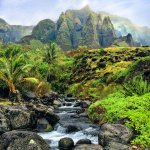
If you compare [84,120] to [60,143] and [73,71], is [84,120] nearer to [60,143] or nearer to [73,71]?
[60,143]

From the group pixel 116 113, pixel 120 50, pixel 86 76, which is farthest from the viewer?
pixel 120 50

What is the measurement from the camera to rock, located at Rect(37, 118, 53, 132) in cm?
2636

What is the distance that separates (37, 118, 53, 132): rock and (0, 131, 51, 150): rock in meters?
7.71

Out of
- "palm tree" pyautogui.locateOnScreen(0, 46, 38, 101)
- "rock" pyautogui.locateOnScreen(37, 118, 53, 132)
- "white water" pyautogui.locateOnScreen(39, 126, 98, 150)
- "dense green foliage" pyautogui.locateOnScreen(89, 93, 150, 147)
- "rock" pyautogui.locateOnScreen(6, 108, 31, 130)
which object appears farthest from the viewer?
"palm tree" pyautogui.locateOnScreen(0, 46, 38, 101)

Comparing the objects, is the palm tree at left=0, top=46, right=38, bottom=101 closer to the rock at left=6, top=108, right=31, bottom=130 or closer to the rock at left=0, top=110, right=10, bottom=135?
the rock at left=6, top=108, right=31, bottom=130

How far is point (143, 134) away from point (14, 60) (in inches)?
942

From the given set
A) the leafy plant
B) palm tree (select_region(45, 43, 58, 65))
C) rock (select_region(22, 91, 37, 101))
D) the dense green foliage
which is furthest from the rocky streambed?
palm tree (select_region(45, 43, 58, 65))

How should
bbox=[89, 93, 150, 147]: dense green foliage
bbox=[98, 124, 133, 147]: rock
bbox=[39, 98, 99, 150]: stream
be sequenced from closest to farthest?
bbox=[98, 124, 133, 147]: rock → bbox=[89, 93, 150, 147]: dense green foliage → bbox=[39, 98, 99, 150]: stream

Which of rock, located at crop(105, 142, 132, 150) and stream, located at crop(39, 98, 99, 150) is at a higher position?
rock, located at crop(105, 142, 132, 150)

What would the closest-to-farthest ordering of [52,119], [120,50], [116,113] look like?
[116,113]
[52,119]
[120,50]

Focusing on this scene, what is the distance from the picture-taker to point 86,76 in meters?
64.6

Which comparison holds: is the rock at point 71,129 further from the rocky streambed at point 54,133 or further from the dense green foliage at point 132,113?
the dense green foliage at point 132,113

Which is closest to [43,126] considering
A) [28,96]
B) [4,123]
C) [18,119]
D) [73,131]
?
[18,119]

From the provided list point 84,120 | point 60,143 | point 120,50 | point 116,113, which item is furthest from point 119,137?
point 120,50
